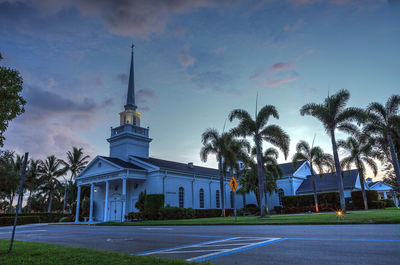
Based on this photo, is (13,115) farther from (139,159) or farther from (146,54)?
(139,159)

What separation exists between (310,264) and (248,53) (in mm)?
14399

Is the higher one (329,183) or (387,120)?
(387,120)

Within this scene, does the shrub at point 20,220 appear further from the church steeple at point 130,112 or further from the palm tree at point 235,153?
the palm tree at point 235,153

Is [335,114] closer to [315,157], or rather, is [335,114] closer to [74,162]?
[315,157]

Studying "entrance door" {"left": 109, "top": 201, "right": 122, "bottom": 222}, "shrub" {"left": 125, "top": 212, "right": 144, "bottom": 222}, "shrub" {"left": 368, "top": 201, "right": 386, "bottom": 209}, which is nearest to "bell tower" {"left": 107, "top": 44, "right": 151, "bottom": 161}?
"entrance door" {"left": 109, "top": 201, "right": 122, "bottom": 222}

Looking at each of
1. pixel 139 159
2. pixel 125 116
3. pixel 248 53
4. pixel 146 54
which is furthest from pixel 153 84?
pixel 125 116

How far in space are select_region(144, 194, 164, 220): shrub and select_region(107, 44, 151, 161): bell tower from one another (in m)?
9.82

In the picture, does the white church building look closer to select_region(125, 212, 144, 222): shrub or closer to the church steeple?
the church steeple

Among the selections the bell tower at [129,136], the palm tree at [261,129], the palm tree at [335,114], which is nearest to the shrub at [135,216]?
the bell tower at [129,136]

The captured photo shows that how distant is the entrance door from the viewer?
34.5 metres

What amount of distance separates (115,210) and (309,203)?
25935mm

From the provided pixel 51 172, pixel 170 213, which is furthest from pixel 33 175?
pixel 170 213

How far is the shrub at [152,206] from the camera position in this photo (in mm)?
28797

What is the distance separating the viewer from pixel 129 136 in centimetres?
3806
